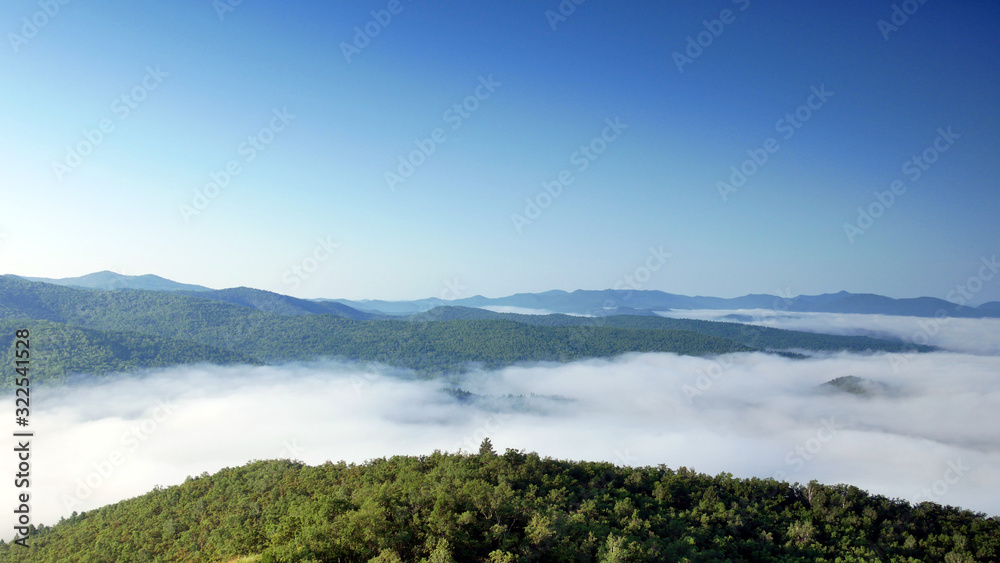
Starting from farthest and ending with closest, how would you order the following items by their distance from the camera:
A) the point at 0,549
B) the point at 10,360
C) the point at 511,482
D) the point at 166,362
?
the point at 166,362, the point at 10,360, the point at 0,549, the point at 511,482

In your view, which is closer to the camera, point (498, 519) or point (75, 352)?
point (498, 519)

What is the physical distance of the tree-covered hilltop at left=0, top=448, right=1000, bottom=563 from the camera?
26.4 m

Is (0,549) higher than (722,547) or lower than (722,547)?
lower

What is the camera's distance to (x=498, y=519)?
28.0 m

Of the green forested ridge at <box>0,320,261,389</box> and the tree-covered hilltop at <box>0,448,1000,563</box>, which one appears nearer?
the tree-covered hilltop at <box>0,448,1000,563</box>

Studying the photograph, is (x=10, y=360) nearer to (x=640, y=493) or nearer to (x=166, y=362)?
(x=166, y=362)

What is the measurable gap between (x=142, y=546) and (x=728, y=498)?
56.1m

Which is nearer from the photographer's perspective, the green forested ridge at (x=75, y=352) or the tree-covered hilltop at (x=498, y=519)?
the tree-covered hilltop at (x=498, y=519)

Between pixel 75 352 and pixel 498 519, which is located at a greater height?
pixel 498 519

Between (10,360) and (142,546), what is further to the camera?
(10,360)

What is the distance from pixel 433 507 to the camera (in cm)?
2958

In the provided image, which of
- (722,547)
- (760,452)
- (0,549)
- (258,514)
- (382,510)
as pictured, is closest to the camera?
(382,510)

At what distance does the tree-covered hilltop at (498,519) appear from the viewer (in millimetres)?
26359

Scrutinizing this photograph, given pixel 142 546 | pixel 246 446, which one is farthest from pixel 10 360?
pixel 142 546
